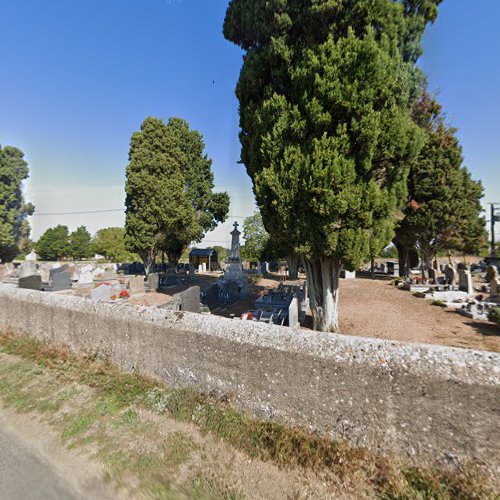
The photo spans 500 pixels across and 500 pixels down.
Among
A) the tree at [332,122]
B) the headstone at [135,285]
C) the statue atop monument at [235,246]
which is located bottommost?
the headstone at [135,285]

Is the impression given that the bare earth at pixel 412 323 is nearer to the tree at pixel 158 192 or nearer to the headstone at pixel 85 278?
the tree at pixel 158 192

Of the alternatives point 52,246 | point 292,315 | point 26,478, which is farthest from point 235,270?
point 52,246

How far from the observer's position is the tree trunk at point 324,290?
8531 mm

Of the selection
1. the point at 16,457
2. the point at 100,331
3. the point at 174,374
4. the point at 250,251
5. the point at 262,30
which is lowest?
the point at 16,457

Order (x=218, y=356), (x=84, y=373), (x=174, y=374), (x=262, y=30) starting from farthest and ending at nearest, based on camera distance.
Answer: (x=262, y=30), (x=84, y=373), (x=174, y=374), (x=218, y=356)

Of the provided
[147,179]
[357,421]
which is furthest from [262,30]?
[147,179]

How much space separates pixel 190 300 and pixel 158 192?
13481mm

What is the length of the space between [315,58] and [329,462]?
8383 millimetres

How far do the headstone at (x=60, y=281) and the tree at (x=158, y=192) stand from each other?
527 centimetres

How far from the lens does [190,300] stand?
10453 millimetres

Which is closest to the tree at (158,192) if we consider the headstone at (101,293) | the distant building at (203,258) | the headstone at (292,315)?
the headstone at (101,293)

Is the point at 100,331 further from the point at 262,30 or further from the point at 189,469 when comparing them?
the point at 262,30

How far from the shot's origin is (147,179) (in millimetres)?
20766

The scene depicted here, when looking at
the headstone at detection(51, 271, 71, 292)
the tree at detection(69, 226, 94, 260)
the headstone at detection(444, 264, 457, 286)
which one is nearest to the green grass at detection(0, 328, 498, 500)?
the headstone at detection(51, 271, 71, 292)
